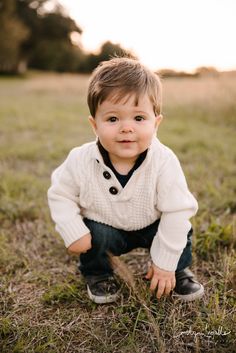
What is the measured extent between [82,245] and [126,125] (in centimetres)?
60

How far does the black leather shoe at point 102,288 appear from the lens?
1.70 m

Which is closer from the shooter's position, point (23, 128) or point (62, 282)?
point (62, 282)

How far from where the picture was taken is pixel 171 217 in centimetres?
164

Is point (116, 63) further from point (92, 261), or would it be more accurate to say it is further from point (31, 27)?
point (31, 27)

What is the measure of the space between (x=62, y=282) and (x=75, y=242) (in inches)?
12.0

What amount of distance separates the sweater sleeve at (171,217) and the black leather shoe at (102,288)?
11.0 inches

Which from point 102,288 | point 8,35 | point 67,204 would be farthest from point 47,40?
point 102,288

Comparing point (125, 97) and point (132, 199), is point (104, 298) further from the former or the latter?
point (125, 97)

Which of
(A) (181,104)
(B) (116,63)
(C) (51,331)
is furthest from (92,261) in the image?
(A) (181,104)

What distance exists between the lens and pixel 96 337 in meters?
1.47

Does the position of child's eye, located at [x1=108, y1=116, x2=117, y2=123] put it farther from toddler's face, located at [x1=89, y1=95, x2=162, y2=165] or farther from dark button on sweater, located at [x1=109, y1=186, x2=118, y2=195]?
dark button on sweater, located at [x1=109, y1=186, x2=118, y2=195]

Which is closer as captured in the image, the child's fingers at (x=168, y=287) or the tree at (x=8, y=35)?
the child's fingers at (x=168, y=287)

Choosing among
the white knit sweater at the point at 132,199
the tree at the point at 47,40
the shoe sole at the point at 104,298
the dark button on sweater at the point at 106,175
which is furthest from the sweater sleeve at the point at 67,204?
the tree at the point at 47,40

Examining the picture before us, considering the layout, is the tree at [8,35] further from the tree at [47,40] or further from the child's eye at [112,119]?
the child's eye at [112,119]
